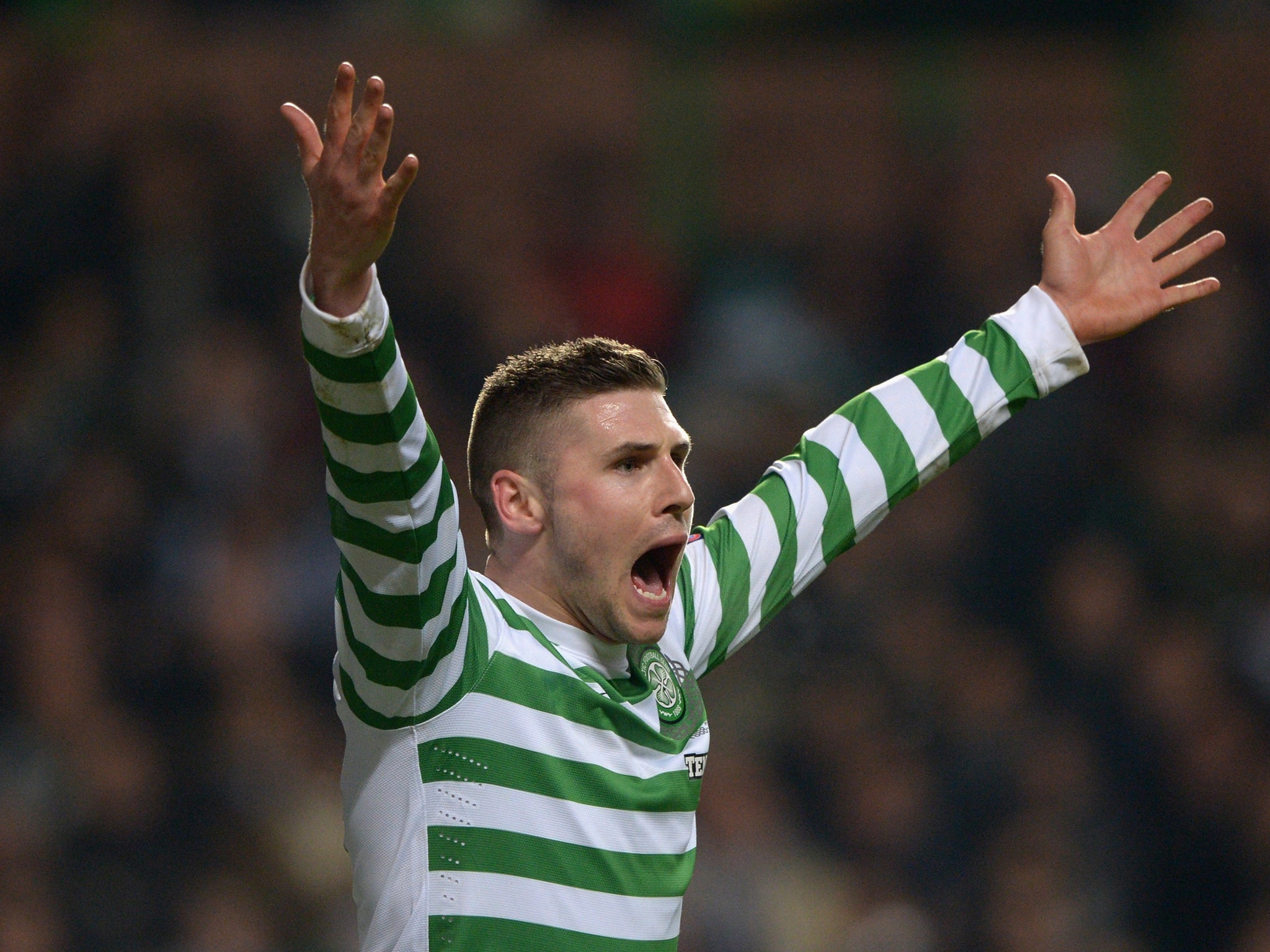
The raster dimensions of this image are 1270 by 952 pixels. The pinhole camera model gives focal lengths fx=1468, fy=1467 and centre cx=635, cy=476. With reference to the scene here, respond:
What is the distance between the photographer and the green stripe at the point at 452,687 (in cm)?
180

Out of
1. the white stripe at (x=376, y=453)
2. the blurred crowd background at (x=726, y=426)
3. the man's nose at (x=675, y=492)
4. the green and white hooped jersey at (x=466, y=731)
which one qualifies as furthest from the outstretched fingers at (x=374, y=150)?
the blurred crowd background at (x=726, y=426)

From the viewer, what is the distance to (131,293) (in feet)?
18.2

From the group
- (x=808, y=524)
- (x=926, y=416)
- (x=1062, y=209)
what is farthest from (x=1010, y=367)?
(x=808, y=524)

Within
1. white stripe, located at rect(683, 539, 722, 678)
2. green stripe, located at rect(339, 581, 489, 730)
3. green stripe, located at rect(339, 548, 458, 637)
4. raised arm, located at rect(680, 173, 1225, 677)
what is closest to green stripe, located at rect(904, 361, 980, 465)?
raised arm, located at rect(680, 173, 1225, 677)

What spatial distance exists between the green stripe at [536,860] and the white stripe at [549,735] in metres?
0.11

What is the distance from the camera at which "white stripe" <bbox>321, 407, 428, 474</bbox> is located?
1.61m

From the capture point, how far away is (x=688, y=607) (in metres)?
2.32

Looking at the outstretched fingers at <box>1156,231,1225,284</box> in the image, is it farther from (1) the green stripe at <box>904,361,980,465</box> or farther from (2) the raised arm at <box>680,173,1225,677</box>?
(1) the green stripe at <box>904,361,980,465</box>

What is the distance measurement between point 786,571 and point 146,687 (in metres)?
3.03

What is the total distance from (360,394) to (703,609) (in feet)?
2.97

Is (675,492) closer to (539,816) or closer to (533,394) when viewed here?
(533,394)

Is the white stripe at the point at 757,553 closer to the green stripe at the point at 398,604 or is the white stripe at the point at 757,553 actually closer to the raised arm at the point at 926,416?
the raised arm at the point at 926,416

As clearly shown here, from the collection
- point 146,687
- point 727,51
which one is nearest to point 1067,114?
point 727,51

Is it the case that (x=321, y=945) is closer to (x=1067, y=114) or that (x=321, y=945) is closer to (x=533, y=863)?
(x=533, y=863)
